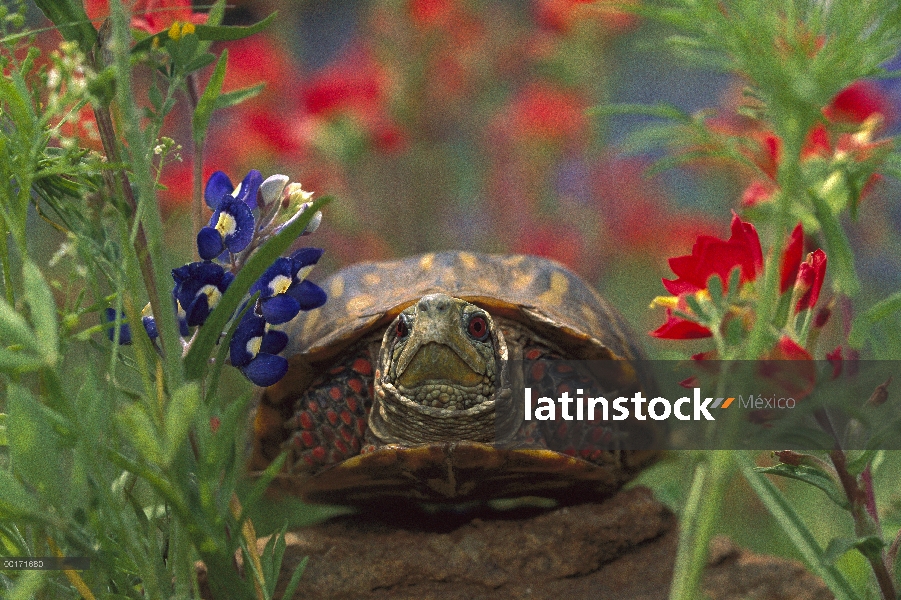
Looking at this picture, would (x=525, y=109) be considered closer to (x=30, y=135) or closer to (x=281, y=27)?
(x=281, y=27)

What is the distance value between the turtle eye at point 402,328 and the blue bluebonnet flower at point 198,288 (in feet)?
0.77

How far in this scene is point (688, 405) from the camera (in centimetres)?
59

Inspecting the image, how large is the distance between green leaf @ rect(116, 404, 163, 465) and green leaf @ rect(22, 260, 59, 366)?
3 cm

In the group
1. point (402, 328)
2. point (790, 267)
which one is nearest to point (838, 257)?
point (790, 267)

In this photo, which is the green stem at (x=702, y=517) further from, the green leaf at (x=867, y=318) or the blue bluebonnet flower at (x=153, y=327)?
the blue bluebonnet flower at (x=153, y=327)

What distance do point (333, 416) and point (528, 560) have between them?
0.23 metres

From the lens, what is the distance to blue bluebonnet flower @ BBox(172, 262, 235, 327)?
0.45m

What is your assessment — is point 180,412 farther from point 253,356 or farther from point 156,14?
point 156,14

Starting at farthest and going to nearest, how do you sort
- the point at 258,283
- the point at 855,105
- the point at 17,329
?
the point at 855,105 < the point at 258,283 < the point at 17,329

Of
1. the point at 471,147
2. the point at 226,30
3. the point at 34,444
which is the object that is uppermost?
the point at 471,147

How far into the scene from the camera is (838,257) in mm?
376

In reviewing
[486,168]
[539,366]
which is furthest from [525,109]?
[539,366]

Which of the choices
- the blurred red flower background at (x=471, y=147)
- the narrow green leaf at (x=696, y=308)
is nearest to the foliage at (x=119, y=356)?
the narrow green leaf at (x=696, y=308)

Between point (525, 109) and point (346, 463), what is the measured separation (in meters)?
1.14
